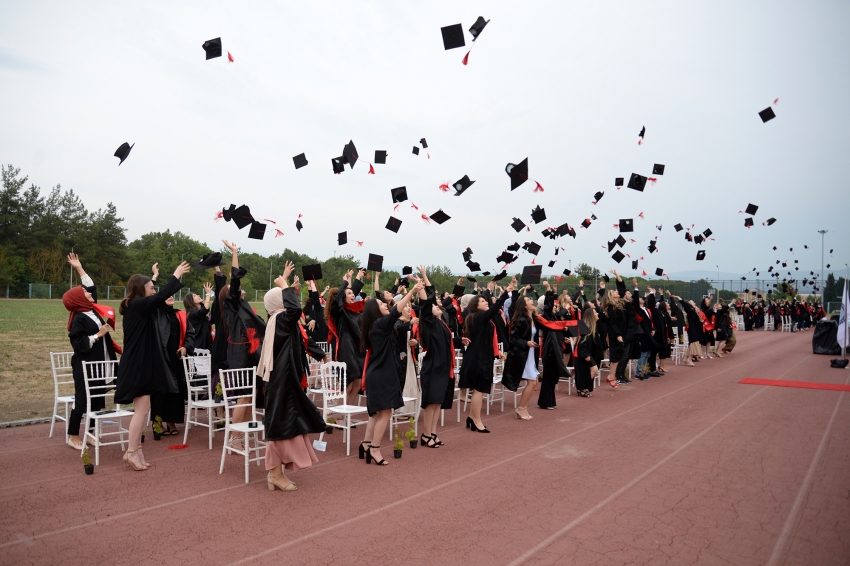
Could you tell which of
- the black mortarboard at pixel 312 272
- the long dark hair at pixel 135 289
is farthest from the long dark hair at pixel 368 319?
the long dark hair at pixel 135 289

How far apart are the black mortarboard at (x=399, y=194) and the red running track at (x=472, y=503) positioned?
169 inches

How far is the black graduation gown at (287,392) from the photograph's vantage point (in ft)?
19.6

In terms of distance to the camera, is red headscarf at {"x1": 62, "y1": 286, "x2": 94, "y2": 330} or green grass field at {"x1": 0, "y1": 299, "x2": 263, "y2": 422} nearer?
red headscarf at {"x1": 62, "y1": 286, "x2": 94, "y2": 330}

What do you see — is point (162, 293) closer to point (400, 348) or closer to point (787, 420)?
point (400, 348)

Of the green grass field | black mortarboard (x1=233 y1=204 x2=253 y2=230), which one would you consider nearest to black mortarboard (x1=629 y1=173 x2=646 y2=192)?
black mortarboard (x1=233 y1=204 x2=253 y2=230)

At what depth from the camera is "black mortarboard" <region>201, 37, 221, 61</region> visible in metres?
8.99

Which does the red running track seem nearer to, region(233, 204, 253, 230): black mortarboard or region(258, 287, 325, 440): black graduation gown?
region(258, 287, 325, 440): black graduation gown

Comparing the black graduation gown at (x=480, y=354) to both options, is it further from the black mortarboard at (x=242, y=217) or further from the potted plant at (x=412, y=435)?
the black mortarboard at (x=242, y=217)

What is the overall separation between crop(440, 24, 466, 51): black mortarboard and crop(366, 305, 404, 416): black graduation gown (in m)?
4.22

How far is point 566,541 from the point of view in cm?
480

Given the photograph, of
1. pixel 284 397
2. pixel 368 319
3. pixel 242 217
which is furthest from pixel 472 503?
pixel 242 217

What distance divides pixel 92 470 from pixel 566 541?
5.07 metres

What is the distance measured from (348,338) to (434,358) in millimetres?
1913

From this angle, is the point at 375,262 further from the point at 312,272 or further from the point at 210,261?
the point at 210,261
